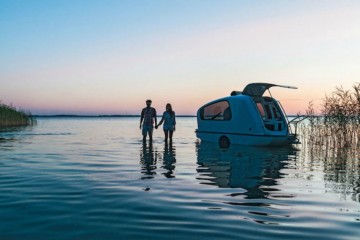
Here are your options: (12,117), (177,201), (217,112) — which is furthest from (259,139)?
(12,117)

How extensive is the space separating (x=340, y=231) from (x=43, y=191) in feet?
15.0

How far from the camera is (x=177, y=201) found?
222 inches

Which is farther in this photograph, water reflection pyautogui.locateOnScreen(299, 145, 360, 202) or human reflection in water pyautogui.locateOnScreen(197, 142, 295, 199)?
human reflection in water pyautogui.locateOnScreen(197, 142, 295, 199)

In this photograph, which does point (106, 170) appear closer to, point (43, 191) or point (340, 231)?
point (43, 191)

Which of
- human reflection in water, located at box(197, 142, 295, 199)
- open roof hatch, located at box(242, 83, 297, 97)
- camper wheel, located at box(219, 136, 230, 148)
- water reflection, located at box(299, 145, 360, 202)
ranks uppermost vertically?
open roof hatch, located at box(242, 83, 297, 97)

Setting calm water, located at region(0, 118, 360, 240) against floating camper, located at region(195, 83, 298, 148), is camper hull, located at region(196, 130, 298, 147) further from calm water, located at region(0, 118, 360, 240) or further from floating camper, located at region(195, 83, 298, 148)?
calm water, located at region(0, 118, 360, 240)

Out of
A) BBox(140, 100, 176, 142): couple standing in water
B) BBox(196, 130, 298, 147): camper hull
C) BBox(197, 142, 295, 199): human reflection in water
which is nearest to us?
BBox(197, 142, 295, 199): human reflection in water

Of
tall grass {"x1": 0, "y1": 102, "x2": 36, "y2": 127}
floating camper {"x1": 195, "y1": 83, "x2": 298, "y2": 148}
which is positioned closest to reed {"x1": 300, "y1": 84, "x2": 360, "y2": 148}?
floating camper {"x1": 195, "y1": 83, "x2": 298, "y2": 148}

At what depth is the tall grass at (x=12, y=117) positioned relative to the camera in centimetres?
3472

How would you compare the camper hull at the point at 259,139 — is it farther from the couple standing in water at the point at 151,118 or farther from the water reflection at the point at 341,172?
the couple standing in water at the point at 151,118

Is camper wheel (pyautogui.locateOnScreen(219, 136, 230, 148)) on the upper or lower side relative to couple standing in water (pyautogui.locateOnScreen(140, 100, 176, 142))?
lower

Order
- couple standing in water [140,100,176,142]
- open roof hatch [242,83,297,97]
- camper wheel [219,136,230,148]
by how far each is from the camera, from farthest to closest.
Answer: couple standing in water [140,100,176,142] < camper wheel [219,136,230,148] < open roof hatch [242,83,297,97]

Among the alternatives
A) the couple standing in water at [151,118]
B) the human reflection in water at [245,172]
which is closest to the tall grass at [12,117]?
the couple standing in water at [151,118]

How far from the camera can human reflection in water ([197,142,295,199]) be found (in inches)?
272
